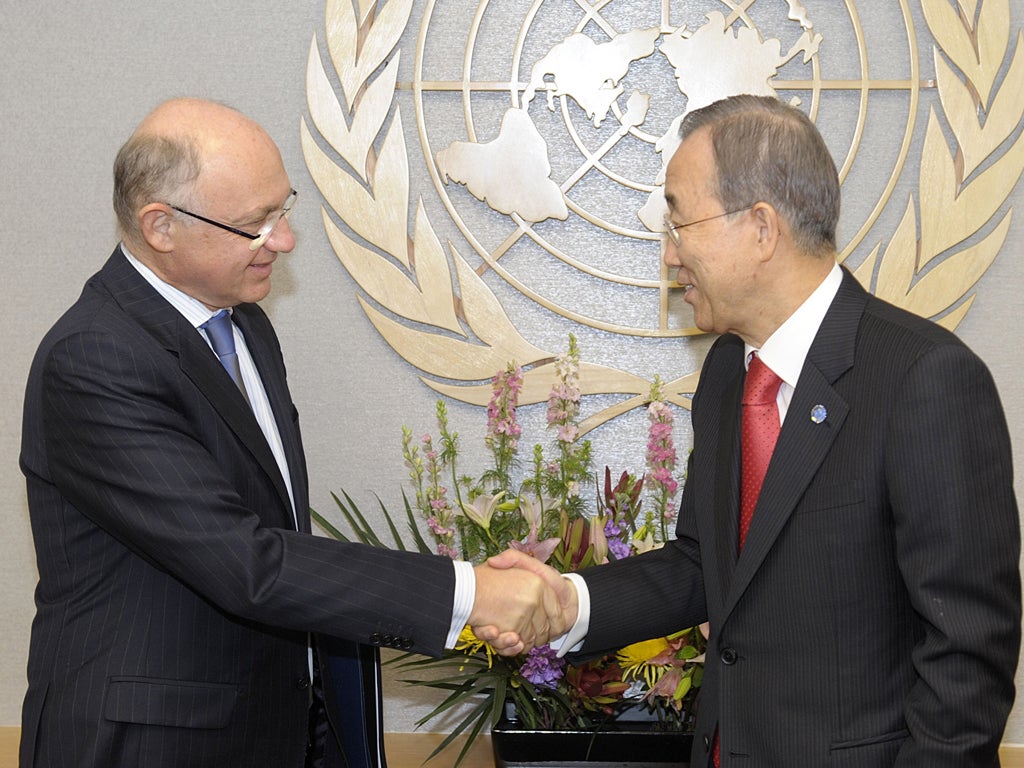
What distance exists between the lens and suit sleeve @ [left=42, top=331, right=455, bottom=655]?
1.79 metres

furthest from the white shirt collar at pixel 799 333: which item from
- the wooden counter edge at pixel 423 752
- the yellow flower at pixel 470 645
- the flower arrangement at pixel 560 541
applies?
the wooden counter edge at pixel 423 752

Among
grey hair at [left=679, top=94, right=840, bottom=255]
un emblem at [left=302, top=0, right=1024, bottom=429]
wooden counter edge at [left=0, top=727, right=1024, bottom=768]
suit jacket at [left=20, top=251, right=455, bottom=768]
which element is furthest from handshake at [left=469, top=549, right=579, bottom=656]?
wooden counter edge at [left=0, top=727, right=1024, bottom=768]

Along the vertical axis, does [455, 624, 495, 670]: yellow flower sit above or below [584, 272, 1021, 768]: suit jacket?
below

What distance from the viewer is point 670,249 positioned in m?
2.00

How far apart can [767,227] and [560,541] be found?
44.1 inches

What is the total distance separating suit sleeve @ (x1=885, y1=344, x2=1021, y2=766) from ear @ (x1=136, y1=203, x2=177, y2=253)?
1.26 metres

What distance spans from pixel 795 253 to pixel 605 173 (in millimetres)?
1354

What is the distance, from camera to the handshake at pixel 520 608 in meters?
2.08

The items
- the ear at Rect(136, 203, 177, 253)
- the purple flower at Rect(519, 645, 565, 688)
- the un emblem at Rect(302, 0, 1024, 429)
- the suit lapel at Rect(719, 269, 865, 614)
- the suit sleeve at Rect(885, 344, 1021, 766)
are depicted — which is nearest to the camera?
the suit sleeve at Rect(885, 344, 1021, 766)

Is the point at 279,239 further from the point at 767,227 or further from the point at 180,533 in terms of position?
the point at 767,227

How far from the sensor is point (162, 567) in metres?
1.86

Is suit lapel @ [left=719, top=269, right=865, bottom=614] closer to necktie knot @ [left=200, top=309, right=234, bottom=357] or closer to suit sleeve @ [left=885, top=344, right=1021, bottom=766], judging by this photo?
suit sleeve @ [left=885, top=344, right=1021, bottom=766]

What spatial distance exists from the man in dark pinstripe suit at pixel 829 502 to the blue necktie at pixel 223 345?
0.85 metres

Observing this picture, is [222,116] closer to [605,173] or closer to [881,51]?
[605,173]
